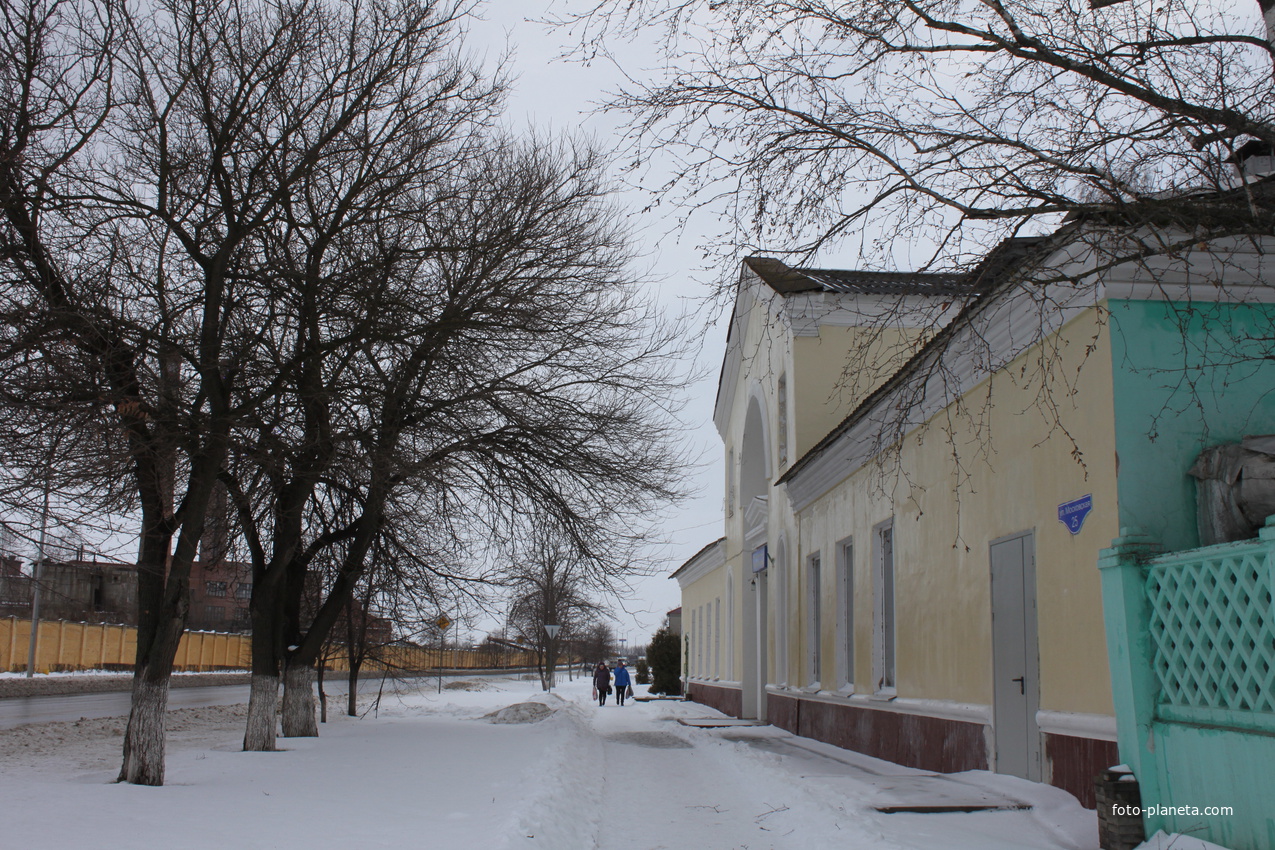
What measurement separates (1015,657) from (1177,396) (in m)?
2.82

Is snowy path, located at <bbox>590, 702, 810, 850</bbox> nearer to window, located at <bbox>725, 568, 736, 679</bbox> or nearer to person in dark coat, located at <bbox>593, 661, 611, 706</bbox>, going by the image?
window, located at <bbox>725, 568, 736, 679</bbox>

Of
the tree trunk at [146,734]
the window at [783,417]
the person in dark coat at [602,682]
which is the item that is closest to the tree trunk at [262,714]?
the tree trunk at [146,734]

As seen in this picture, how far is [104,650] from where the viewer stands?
45.3 meters

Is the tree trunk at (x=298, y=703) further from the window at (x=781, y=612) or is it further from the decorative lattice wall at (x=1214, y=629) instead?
the decorative lattice wall at (x=1214, y=629)

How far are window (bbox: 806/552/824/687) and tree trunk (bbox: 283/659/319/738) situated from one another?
7.86 meters

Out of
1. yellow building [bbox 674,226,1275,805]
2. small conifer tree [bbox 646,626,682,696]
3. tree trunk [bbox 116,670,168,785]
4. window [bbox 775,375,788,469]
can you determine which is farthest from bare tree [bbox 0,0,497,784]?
small conifer tree [bbox 646,626,682,696]

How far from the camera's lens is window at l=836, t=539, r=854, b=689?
1470 centimetres

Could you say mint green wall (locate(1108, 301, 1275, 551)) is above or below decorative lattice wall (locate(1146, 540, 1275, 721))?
above

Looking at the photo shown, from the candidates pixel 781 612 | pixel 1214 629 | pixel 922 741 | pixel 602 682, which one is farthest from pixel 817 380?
pixel 602 682

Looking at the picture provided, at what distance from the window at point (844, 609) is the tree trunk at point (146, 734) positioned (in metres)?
9.25

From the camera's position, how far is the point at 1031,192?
5.75 m

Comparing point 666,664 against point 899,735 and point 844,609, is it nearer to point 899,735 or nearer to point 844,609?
point 844,609

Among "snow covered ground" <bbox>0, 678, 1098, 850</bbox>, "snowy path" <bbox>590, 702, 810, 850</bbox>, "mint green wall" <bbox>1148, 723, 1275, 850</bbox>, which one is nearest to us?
"mint green wall" <bbox>1148, 723, 1275, 850</bbox>

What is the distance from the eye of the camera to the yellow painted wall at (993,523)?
7086mm
